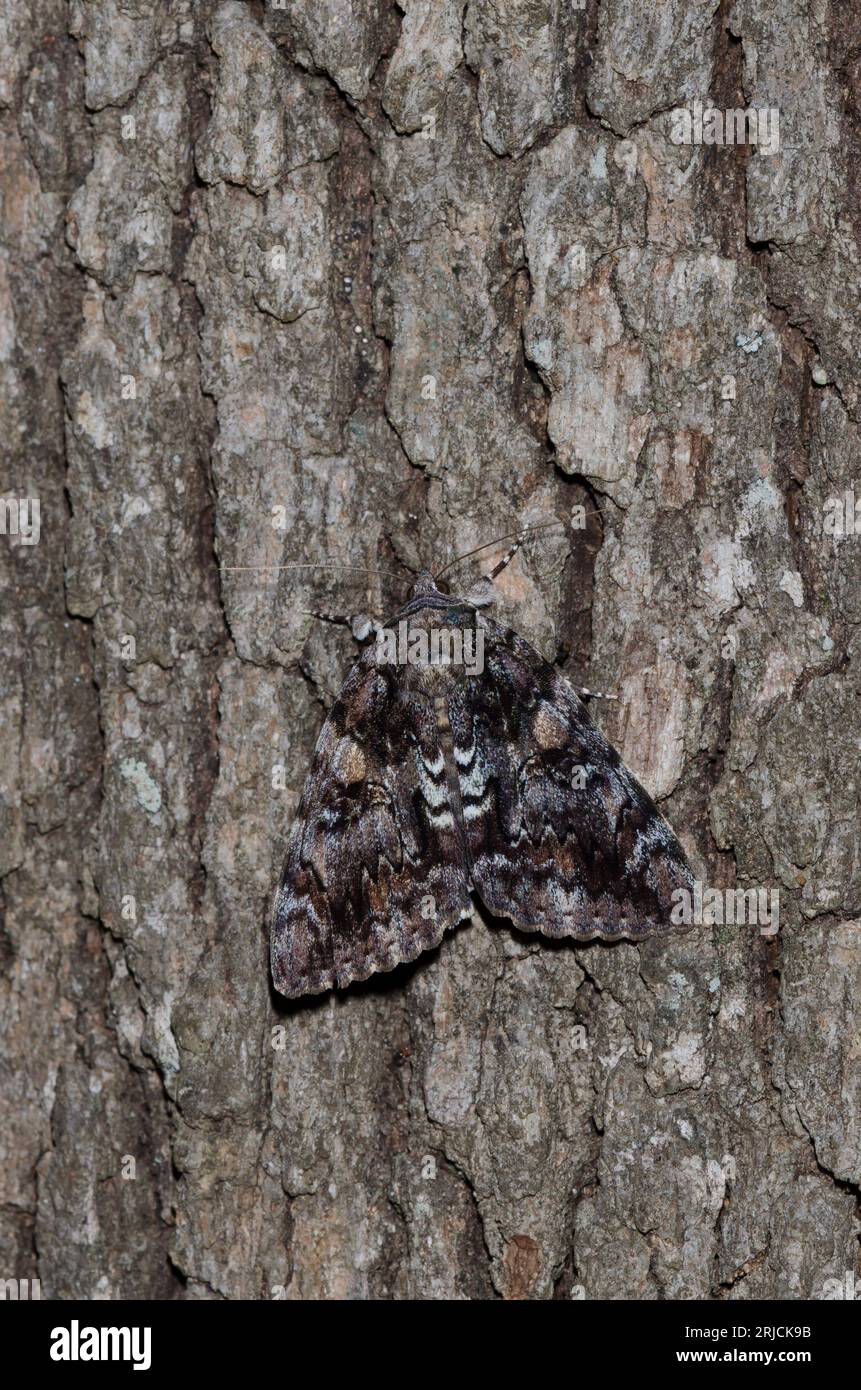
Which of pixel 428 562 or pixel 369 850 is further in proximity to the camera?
pixel 369 850

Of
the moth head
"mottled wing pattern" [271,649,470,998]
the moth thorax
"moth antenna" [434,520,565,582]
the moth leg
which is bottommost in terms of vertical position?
"mottled wing pattern" [271,649,470,998]

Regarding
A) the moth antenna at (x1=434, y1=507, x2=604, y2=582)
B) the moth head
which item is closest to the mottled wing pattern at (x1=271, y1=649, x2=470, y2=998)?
the moth head

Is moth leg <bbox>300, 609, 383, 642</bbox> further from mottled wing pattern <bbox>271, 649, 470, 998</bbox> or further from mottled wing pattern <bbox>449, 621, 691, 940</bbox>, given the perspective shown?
mottled wing pattern <bbox>449, 621, 691, 940</bbox>

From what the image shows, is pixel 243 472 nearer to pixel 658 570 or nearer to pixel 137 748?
pixel 137 748

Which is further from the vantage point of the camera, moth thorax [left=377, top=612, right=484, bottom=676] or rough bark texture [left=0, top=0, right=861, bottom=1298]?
moth thorax [left=377, top=612, right=484, bottom=676]

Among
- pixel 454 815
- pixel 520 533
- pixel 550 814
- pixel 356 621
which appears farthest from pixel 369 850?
pixel 520 533

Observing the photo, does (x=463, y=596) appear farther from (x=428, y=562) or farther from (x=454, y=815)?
(x=454, y=815)

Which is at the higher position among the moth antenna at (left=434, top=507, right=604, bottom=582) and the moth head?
Answer: the moth antenna at (left=434, top=507, right=604, bottom=582)
